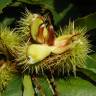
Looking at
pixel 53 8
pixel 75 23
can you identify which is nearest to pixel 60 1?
pixel 53 8

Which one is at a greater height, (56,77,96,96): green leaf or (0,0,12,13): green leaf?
(0,0,12,13): green leaf

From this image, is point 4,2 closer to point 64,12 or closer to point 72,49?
point 64,12

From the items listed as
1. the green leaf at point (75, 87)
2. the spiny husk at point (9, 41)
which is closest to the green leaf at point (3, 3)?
the spiny husk at point (9, 41)

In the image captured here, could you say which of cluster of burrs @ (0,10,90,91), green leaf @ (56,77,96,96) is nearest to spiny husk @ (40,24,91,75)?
cluster of burrs @ (0,10,90,91)

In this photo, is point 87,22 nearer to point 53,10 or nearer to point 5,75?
point 53,10

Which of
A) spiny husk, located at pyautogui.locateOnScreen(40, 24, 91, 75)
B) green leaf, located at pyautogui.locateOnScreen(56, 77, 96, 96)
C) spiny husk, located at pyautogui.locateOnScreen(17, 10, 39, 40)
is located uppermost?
spiny husk, located at pyautogui.locateOnScreen(17, 10, 39, 40)

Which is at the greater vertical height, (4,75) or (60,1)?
(60,1)

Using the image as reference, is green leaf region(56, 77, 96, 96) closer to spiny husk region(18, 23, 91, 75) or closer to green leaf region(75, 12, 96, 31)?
spiny husk region(18, 23, 91, 75)
